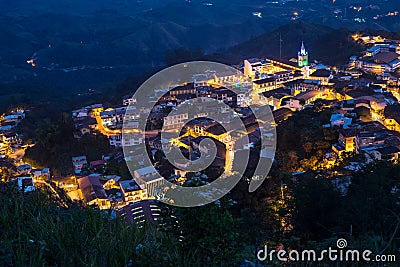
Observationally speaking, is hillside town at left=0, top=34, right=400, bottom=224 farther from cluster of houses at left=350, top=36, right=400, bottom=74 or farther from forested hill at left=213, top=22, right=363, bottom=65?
forested hill at left=213, top=22, right=363, bottom=65

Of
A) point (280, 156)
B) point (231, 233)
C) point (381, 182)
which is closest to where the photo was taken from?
point (231, 233)

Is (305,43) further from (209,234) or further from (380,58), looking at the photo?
(209,234)

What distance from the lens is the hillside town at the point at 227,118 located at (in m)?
8.18

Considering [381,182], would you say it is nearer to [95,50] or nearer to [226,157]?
[226,157]

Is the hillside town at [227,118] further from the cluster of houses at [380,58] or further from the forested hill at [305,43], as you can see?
the forested hill at [305,43]

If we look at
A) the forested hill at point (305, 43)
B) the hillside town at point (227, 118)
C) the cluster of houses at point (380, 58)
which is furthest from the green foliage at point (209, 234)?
the forested hill at point (305, 43)

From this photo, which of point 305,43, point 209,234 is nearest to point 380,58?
point 305,43

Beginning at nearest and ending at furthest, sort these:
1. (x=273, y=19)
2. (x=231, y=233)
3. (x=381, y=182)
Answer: (x=231, y=233), (x=381, y=182), (x=273, y=19)

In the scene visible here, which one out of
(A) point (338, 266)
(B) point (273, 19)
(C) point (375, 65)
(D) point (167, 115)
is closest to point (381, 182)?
(A) point (338, 266)

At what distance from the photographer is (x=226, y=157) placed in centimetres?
884

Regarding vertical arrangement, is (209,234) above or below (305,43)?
below

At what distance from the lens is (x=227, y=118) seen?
1171 centimetres

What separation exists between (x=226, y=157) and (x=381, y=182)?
14.1ft

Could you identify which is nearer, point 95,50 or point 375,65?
point 375,65
